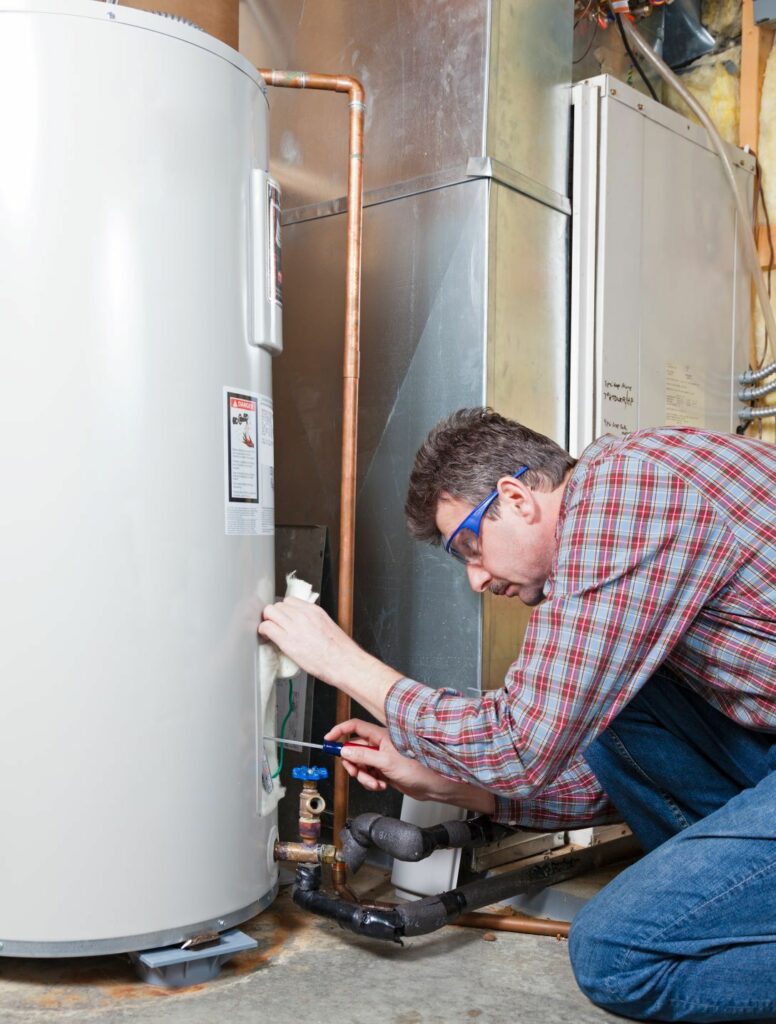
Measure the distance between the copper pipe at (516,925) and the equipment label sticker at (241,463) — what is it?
0.77m

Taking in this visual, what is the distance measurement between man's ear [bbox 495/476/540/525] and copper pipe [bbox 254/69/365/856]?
1.57ft

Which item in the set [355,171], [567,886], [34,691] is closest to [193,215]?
[355,171]

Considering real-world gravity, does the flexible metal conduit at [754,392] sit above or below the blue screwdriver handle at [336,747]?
above

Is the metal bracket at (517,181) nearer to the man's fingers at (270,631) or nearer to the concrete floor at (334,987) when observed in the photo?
the man's fingers at (270,631)

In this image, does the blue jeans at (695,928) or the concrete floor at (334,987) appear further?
the concrete floor at (334,987)

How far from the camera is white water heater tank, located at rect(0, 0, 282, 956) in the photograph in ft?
Answer: 4.93

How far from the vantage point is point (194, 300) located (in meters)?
1.58

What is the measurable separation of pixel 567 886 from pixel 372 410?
1015mm

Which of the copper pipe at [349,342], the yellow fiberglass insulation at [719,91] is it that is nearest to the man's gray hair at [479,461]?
the copper pipe at [349,342]

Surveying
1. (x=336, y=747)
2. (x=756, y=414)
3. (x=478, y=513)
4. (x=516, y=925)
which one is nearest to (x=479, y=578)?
(x=478, y=513)

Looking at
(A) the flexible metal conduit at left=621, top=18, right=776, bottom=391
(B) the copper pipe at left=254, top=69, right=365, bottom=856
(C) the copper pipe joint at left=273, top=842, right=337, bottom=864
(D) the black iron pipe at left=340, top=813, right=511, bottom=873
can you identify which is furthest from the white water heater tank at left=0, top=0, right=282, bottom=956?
(A) the flexible metal conduit at left=621, top=18, right=776, bottom=391

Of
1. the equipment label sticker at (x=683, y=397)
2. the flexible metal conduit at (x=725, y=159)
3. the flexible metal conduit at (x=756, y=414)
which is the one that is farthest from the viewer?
the flexible metal conduit at (x=756, y=414)

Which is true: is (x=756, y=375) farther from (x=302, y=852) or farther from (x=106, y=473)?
(x=106, y=473)

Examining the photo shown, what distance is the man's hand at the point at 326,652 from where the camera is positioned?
61.2 inches
